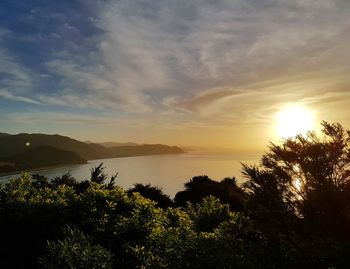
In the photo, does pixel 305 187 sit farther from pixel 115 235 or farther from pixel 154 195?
pixel 154 195

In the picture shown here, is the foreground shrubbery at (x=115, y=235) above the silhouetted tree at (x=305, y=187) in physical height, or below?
below

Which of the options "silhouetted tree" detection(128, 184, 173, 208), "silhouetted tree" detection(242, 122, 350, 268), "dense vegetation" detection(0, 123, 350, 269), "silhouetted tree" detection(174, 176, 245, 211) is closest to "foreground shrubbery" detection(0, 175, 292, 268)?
"dense vegetation" detection(0, 123, 350, 269)

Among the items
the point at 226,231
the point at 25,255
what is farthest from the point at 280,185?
the point at 25,255

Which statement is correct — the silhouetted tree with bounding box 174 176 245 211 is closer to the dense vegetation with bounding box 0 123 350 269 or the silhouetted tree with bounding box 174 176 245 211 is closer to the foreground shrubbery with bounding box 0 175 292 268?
the foreground shrubbery with bounding box 0 175 292 268

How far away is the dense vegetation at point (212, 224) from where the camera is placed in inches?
470

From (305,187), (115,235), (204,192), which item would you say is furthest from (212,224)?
(204,192)

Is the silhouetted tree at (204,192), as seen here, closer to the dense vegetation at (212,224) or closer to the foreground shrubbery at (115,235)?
the foreground shrubbery at (115,235)

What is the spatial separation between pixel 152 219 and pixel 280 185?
265 inches

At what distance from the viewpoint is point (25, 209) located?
1767 centimetres

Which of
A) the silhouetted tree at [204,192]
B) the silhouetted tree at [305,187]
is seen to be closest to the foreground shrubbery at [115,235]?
the silhouetted tree at [305,187]

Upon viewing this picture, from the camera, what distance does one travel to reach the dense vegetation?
11938 mm

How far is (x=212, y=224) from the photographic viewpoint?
20141mm

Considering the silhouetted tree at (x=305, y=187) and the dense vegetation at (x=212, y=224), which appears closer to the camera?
the dense vegetation at (x=212, y=224)

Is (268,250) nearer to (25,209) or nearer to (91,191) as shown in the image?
(91,191)
